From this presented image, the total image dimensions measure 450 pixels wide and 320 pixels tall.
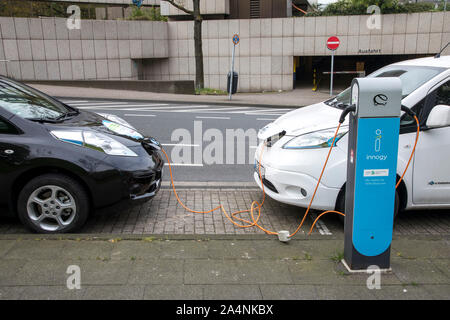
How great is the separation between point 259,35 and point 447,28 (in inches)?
402

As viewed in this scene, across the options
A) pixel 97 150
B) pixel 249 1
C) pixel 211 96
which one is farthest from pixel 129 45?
pixel 97 150

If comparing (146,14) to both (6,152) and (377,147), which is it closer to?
(6,152)

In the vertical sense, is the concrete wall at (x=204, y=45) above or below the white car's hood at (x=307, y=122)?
above

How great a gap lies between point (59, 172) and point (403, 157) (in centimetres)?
356

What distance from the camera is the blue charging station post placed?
129 inches

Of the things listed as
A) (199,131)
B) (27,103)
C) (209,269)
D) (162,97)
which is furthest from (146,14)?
(209,269)

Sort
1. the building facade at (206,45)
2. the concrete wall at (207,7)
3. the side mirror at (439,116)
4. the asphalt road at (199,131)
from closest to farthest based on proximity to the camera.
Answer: the side mirror at (439,116), the asphalt road at (199,131), the building facade at (206,45), the concrete wall at (207,7)

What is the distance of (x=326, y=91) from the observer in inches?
953

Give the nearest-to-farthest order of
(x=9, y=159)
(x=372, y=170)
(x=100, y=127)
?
1. (x=372, y=170)
2. (x=9, y=159)
3. (x=100, y=127)

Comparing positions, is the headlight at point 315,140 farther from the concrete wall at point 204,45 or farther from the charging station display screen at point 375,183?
the concrete wall at point 204,45

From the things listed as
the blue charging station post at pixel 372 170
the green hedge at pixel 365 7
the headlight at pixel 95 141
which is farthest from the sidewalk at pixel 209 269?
the green hedge at pixel 365 7

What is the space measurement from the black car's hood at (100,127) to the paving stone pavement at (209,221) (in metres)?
0.88

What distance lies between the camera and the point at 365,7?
941 inches

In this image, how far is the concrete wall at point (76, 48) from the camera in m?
21.5
